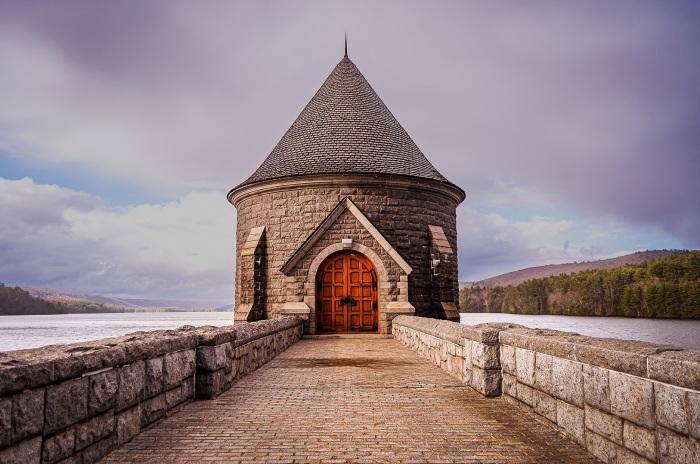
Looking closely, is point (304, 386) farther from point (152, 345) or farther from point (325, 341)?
point (325, 341)

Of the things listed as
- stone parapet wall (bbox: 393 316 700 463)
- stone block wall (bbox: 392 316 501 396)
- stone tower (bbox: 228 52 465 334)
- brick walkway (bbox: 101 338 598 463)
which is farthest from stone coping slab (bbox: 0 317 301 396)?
stone tower (bbox: 228 52 465 334)

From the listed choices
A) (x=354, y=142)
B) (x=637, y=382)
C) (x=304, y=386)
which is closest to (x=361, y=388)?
(x=304, y=386)

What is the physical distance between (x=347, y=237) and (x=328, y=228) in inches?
23.0

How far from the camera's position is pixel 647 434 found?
313 centimetres

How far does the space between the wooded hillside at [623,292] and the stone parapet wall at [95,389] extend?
8672 cm

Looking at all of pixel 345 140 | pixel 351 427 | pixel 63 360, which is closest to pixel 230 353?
pixel 351 427

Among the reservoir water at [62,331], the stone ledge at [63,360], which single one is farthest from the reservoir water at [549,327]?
the stone ledge at [63,360]

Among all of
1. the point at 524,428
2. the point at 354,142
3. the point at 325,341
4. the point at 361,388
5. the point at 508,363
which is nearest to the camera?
the point at 524,428

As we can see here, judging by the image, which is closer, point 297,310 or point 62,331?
point 297,310

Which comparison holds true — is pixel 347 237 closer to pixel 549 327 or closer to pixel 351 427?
pixel 351 427

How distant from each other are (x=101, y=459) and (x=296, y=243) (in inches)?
455

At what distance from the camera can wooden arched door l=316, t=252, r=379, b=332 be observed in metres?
14.8

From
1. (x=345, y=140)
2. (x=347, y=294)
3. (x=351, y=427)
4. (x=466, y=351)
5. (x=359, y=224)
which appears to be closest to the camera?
(x=351, y=427)

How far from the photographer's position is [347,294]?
14820mm
